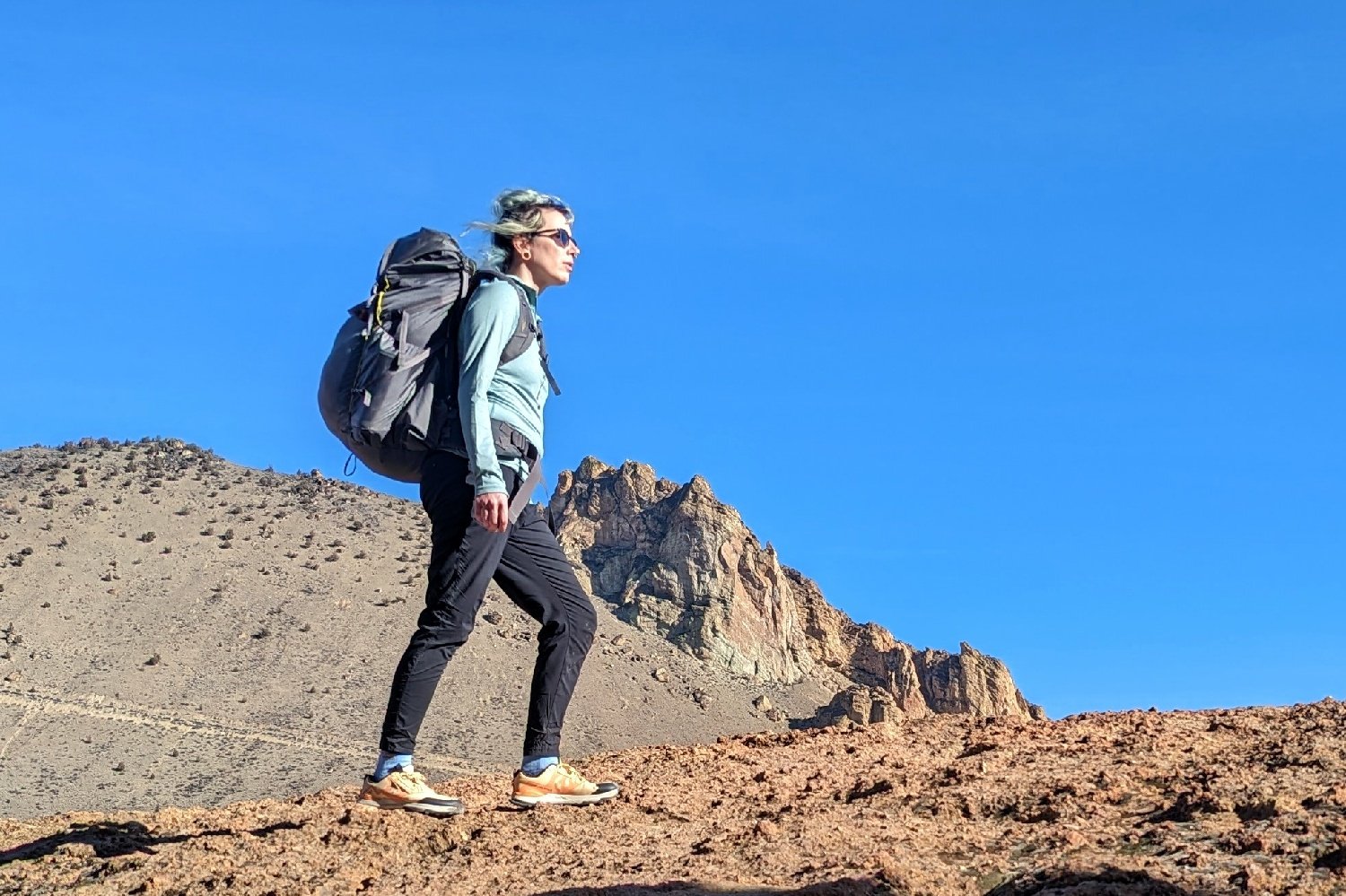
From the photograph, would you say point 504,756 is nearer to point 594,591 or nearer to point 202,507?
point 202,507

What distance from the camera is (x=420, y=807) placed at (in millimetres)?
5930

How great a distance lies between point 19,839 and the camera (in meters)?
7.38

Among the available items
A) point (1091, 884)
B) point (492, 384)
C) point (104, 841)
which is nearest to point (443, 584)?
point (492, 384)

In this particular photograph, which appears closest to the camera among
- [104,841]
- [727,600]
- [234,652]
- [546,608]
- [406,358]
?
[406,358]

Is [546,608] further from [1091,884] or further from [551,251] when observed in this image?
[1091,884]

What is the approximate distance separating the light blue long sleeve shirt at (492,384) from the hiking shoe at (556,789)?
1375 millimetres

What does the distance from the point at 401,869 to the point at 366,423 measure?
1.93 m

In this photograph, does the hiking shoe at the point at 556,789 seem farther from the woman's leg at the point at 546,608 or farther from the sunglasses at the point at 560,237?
the sunglasses at the point at 560,237

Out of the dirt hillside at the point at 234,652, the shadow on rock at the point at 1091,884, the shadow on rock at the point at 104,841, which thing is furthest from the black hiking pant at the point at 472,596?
the dirt hillside at the point at 234,652

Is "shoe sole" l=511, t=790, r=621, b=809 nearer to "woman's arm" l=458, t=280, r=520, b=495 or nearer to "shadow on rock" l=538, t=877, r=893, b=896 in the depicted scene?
"shadow on rock" l=538, t=877, r=893, b=896

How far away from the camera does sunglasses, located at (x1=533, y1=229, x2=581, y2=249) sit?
245 inches

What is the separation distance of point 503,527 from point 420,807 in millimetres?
1266

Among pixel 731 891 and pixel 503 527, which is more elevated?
pixel 503 527

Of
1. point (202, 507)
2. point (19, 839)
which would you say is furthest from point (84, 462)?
point (19, 839)
